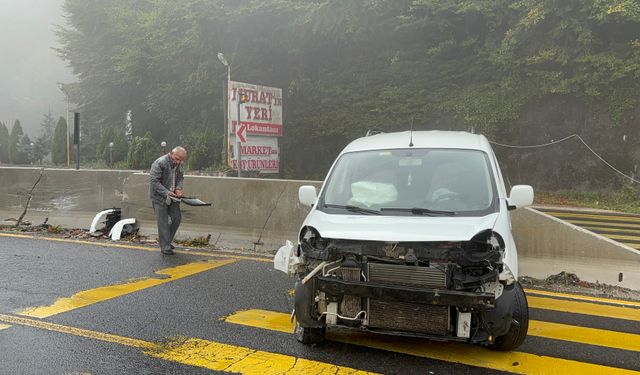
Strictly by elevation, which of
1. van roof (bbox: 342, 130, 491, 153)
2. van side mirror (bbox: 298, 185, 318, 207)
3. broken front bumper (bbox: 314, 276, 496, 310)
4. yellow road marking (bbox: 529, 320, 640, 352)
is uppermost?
van roof (bbox: 342, 130, 491, 153)

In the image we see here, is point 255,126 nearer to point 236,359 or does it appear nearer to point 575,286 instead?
point 575,286

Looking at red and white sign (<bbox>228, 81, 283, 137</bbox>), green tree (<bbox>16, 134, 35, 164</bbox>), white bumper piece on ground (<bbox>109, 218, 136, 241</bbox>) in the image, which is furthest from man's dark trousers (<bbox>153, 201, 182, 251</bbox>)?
green tree (<bbox>16, 134, 35, 164</bbox>)

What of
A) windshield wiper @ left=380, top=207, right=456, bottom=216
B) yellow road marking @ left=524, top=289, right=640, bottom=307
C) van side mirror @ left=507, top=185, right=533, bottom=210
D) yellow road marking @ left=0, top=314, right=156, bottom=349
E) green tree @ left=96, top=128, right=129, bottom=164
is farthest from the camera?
green tree @ left=96, top=128, right=129, bottom=164

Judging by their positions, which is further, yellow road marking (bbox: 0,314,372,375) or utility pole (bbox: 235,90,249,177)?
utility pole (bbox: 235,90,249,177)

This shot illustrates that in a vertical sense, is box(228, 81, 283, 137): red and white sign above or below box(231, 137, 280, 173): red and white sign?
above

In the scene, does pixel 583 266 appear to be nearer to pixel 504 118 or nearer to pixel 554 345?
pixel 554 345

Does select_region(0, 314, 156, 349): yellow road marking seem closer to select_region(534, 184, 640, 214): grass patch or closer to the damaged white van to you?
the damaged white van

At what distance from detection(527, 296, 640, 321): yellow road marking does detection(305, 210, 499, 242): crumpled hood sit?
2111mm

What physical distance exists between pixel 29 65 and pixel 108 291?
173 metres

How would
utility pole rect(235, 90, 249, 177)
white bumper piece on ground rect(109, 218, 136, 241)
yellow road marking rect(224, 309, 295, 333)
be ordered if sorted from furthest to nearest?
1. utility pole rect(235, 90, 249, 177)
2. white bumper piece on ground rect(109, 218, 136, 241)
3. yellow road marking rect(224, 309, 295, 333)

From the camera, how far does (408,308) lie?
3586 millimetres

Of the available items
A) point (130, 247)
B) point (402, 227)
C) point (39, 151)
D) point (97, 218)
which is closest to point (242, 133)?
point (97, 218)

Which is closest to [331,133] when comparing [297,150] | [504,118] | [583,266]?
[297,150]

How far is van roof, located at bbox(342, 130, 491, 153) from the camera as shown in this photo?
4957 mm
